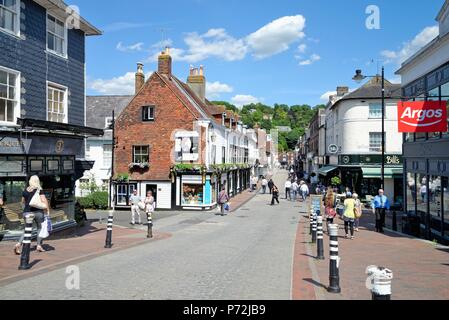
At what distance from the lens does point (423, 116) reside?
1670 cm

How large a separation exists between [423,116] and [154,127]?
2083cm

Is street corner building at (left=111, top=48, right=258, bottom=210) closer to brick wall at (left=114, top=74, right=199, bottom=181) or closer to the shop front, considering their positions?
brick wall at (left=114, top=74, right=199, bottom=181)

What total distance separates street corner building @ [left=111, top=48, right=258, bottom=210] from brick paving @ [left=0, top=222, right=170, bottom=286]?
43.5ft

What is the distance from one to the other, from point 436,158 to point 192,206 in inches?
703

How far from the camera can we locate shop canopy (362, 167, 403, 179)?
35.8m

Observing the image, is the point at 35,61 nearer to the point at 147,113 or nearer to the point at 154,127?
the point at 154,127

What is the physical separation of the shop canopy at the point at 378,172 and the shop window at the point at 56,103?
26393 millimetres

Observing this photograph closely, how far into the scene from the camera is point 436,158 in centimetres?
1820

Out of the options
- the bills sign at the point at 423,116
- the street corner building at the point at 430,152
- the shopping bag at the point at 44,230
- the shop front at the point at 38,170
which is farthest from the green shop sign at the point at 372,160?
the shopping bag at the point at 44,230

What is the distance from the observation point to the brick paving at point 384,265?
316 inches

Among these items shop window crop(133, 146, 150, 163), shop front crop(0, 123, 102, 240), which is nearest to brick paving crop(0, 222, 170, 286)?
shop front crop(0, 123, 102, 240)

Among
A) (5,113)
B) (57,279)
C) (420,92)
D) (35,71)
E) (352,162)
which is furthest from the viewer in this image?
(352,162)
